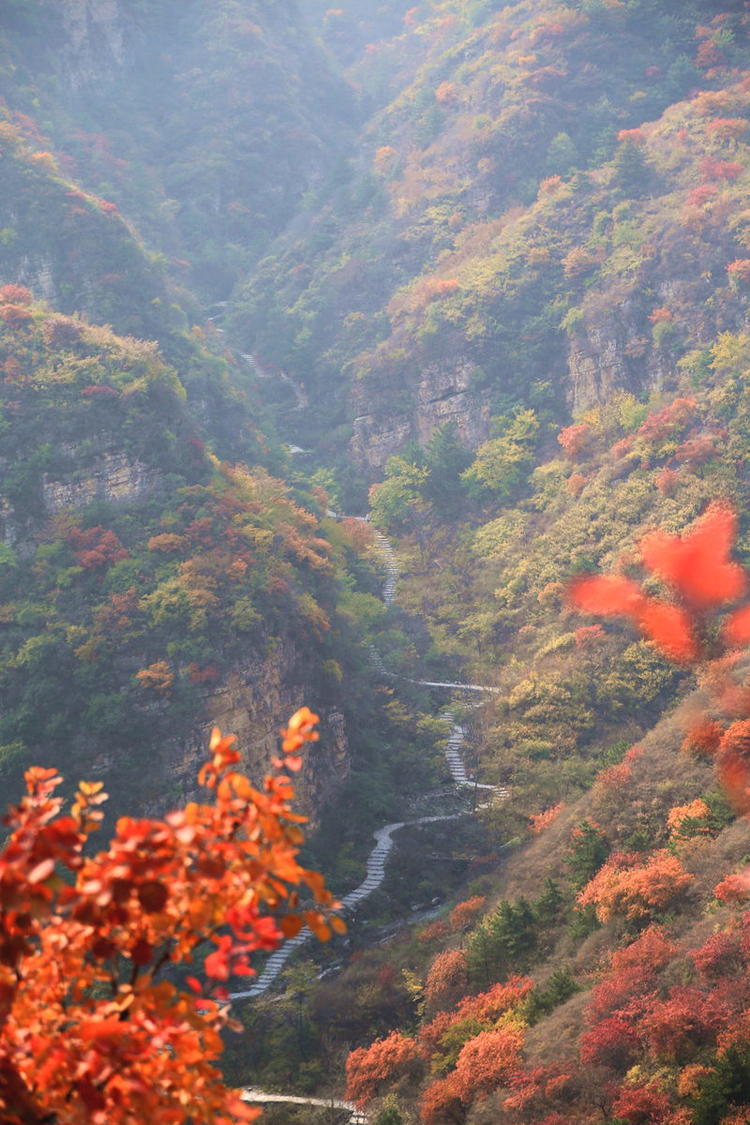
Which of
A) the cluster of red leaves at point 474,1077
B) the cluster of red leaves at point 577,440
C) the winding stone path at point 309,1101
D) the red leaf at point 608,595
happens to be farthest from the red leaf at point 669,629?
the winding stone path at point 309,1101

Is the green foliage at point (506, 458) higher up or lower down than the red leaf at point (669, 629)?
higher up

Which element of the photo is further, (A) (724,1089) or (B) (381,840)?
(B) (381,840)

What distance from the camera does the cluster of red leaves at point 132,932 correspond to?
289cm

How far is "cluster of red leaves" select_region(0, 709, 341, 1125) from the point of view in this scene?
2.89 metres

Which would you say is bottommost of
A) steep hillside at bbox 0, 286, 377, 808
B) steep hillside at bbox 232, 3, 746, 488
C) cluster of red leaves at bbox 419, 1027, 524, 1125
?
cluster of red leaves at bbox 419, 1027, 524, 1125

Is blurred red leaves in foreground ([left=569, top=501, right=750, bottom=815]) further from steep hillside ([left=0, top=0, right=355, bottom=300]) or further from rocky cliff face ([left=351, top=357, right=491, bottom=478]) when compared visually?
steep hillside ([left=0, top=0, right=355, bottom=300])

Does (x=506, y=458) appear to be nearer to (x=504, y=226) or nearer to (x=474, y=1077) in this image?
(x=504, y=226)

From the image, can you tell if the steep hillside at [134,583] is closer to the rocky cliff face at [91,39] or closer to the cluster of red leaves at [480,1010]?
the cluster of red leaves at [480,1010]

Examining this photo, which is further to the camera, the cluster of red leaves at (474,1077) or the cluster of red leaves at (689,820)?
the cluster of red leaves at (689,820)

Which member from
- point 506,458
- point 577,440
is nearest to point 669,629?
point 577,440

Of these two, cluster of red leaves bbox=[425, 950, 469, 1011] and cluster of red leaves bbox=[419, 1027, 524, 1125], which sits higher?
cluster of red leaves bbox=[419, 1027, 524, 1125]

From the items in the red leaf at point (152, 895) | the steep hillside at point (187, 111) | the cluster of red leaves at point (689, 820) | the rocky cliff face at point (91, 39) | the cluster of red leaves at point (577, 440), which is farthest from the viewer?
the rocky cliff face at point (91, 39)

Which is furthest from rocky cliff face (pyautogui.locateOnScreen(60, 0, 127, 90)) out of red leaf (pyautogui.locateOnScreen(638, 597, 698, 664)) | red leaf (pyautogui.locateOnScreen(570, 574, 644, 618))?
red leaf (pyautogui.locateOnScreen(638, 597, 698, 664))

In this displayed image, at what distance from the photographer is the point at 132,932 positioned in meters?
3.09
